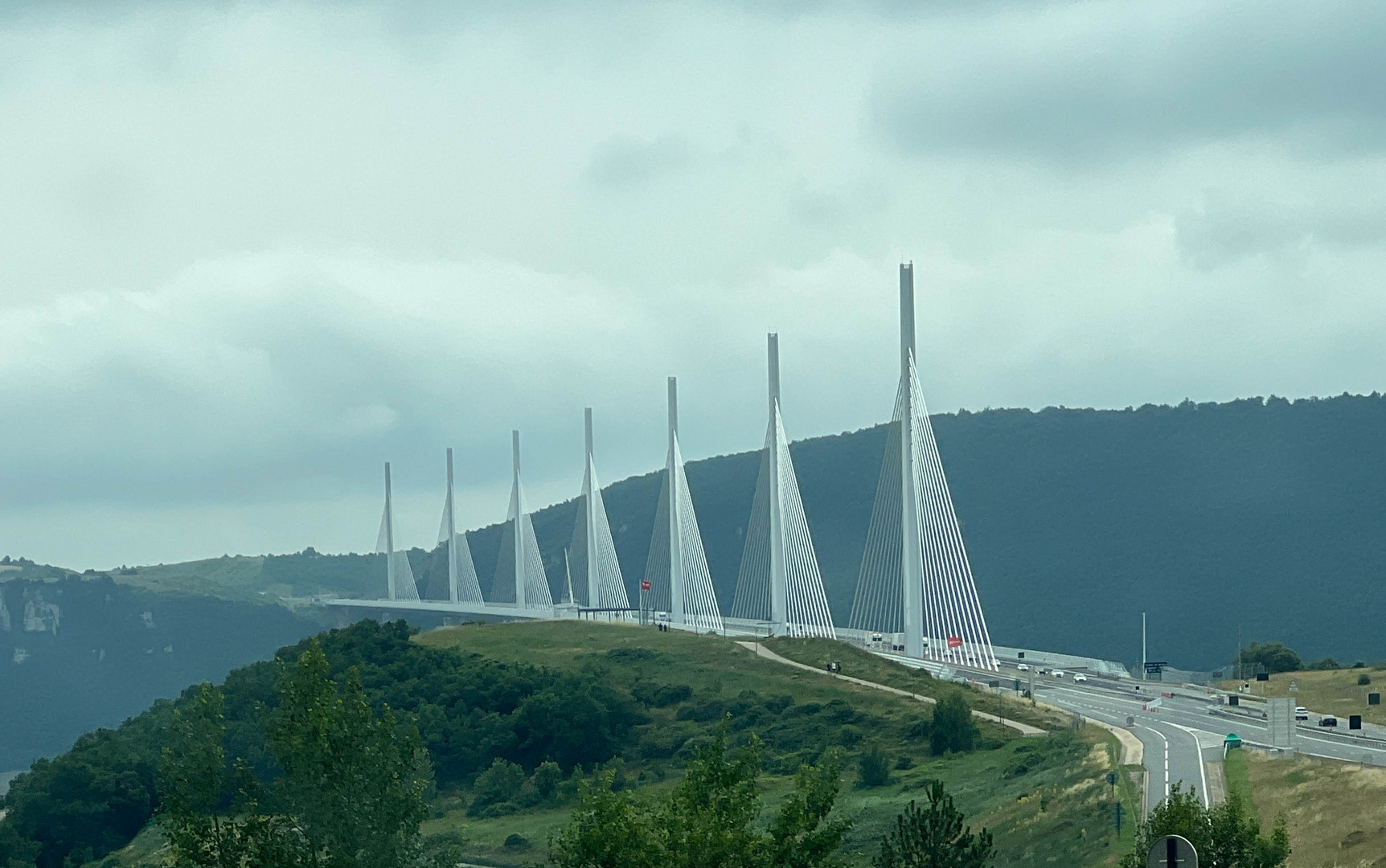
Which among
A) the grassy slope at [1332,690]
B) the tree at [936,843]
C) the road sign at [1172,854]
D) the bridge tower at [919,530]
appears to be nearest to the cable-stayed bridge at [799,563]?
the bridge tower at [919,530]

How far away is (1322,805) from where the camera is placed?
39.8m

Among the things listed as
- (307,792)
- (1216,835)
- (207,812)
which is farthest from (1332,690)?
(207,812)

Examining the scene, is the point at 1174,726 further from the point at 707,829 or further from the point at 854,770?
the point at 707,829

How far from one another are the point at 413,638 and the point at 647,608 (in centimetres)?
2257

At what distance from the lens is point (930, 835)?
3181 cm

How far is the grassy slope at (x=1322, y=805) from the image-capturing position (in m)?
35.6

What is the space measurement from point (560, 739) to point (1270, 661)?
132 ft

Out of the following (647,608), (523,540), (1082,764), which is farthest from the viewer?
(523,540)

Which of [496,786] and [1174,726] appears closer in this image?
[1174,726]

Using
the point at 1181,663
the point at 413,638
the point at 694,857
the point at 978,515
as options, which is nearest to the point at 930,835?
the point at 694,857

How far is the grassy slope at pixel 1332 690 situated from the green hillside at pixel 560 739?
11390 millimetres

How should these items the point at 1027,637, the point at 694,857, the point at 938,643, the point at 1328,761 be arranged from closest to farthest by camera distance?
the point at 694,857 < the point at 1328,761 < the point at 938,643 < the point at 1027,637

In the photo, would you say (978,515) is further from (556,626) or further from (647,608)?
(556,626)

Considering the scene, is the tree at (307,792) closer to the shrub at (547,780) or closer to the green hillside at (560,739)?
the green hillside at (560,739)
